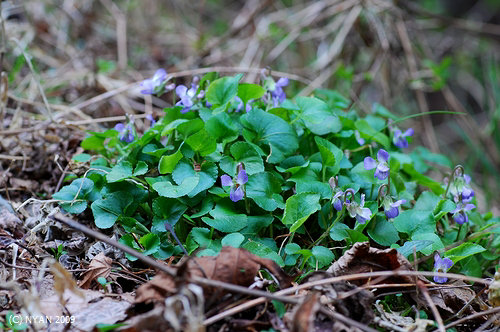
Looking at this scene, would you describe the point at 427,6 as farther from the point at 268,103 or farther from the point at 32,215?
the point at 32,215

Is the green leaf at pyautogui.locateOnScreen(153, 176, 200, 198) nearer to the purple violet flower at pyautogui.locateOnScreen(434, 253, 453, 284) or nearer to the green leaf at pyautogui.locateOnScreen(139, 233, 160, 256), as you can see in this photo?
the green leaf at pyautogui.locateOnScreen(139, 233, 160, 256)

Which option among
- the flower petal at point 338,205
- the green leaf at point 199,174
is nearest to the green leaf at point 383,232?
the flower petal at point 338,205

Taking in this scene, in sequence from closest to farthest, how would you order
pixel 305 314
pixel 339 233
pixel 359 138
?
1. pixel 305 314
2. pixel 339 233
3. pixel 359 138

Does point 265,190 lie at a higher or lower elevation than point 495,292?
higher

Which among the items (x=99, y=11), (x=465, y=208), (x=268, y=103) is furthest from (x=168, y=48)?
(x=465, y=208)

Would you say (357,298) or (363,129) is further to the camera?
(363,129)

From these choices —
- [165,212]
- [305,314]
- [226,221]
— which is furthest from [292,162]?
[305,314]

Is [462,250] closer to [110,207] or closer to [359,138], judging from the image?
[359,138]
